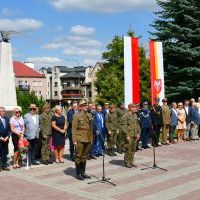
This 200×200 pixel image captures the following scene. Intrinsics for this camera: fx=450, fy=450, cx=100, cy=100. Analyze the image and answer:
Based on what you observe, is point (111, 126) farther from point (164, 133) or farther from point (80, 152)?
point (80, 152)

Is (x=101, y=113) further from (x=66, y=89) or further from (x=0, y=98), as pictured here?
(x=66, y=89)

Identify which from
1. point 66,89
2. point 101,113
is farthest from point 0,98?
point 66,89

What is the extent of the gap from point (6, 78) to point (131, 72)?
5.56 m

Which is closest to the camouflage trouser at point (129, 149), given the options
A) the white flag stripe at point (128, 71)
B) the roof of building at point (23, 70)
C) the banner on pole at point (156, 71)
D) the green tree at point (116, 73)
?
the white flag stripe at point (128, 71)

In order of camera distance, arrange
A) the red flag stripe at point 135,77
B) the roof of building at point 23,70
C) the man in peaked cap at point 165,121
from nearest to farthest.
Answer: the man in peaked cap at point 165,121 < the red flag stripe at point 135,77 < the roof of building at point 23,70

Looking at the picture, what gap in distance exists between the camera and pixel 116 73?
4853 centimetres

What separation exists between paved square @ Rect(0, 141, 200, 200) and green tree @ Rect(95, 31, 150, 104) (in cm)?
3240

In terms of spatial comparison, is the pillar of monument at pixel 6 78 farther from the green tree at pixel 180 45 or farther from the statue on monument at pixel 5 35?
the green tree at pixel 180 45

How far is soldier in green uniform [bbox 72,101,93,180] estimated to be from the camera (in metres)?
11.0

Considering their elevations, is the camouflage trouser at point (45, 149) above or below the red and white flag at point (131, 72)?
below

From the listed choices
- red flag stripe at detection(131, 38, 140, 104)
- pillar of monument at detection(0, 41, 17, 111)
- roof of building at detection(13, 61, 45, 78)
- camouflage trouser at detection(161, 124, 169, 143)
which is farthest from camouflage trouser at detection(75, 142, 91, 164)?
roof of building at detection(13, 61, 45, 78)

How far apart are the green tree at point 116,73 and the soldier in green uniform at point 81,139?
114 feet

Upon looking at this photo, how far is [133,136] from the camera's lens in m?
12.7

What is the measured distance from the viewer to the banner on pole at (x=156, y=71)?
20.5 m
